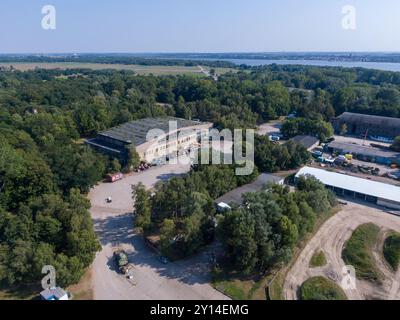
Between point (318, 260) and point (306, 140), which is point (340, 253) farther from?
point (306, 140)

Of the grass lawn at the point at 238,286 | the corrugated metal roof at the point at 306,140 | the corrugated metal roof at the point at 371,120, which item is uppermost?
the corrugated metal roof at the point at 371,120

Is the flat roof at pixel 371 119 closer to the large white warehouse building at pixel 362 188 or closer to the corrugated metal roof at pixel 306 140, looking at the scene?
the corrugated metal roof at pixel 306 140

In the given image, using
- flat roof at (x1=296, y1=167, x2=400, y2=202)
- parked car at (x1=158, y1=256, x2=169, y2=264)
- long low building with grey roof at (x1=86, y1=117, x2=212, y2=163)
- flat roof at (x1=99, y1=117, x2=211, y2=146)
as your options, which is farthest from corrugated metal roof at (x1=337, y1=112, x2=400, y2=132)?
parked car at (x1=158, y1=256, x2=169, y2=264)

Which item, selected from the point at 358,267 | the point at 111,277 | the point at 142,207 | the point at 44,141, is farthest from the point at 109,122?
the point at 358,267

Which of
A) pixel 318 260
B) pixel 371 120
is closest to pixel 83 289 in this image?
pixel 318 260

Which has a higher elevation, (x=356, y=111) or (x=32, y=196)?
(x=356, y=111)

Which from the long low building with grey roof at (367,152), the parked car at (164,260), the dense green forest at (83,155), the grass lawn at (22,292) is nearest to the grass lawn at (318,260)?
the dense green forest at (83,155)
